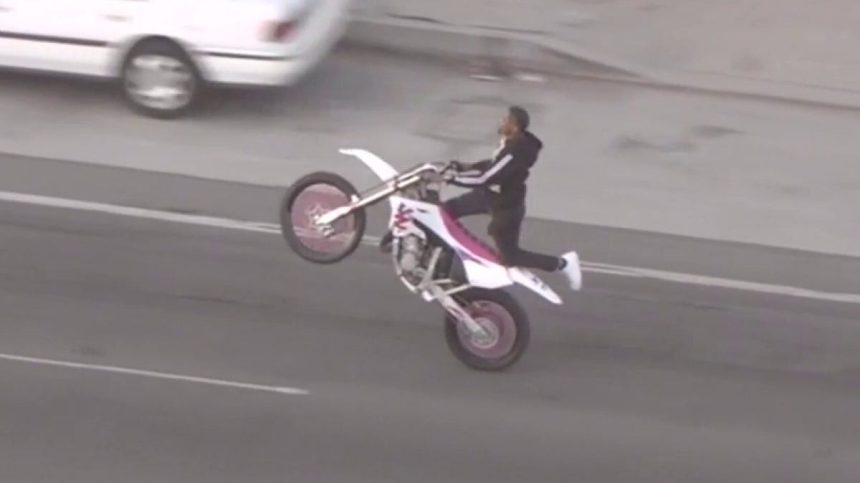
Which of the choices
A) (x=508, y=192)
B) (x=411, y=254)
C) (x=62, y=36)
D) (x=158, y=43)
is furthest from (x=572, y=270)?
(x=62, y=36)

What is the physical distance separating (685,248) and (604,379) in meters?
2.30

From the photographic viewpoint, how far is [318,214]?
9891mm

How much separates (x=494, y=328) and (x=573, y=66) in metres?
5.90

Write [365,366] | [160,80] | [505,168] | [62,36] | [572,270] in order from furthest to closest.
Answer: [160,80] < [62,36] < [572,270] < [365,366] < [505,168]

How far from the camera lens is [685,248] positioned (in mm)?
11820

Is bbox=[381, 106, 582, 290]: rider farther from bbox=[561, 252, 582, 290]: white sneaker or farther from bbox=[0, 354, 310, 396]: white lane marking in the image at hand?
bbox=[0, 354, 310, 396]: white lane marking

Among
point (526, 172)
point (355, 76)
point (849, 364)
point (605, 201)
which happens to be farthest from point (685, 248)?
point (355, 76)

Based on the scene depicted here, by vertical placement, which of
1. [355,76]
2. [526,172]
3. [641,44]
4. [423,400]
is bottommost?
[423,400]

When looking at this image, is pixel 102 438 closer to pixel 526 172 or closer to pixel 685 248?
pixel 526 172

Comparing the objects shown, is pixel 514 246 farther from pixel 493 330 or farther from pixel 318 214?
pixel 318 214

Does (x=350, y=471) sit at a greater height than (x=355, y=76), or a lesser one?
lesser

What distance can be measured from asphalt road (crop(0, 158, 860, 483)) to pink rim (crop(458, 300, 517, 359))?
0.15 m

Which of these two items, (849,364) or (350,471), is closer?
(350,471)

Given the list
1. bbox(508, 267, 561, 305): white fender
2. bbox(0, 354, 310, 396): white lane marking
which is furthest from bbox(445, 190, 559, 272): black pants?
bbox(0, 354, 310, 396): white lane marking
